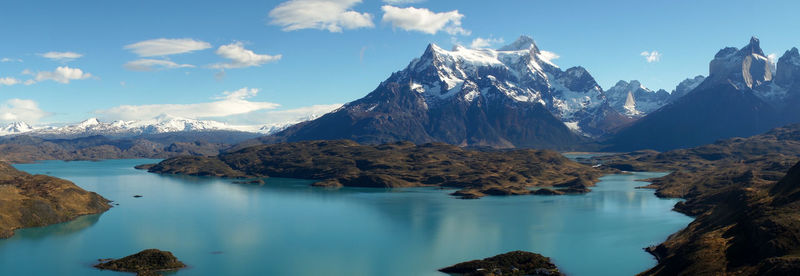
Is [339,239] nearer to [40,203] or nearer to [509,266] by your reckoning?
[509,266]

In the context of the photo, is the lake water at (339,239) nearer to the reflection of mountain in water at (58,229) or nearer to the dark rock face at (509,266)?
the reflection of mountain in water at (58,229)

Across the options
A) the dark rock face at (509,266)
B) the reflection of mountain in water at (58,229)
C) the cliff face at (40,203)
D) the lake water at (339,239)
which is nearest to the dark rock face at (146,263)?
the lake water at (339,239)

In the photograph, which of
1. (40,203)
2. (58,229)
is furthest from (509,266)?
(40,203)

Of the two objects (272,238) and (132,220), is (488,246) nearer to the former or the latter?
(272,238)

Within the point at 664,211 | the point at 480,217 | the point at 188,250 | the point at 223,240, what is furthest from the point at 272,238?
the point at 664,211

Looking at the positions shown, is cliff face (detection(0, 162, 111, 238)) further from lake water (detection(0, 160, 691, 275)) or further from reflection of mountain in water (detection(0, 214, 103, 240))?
lake water (detection(0, 160, 691, 275))

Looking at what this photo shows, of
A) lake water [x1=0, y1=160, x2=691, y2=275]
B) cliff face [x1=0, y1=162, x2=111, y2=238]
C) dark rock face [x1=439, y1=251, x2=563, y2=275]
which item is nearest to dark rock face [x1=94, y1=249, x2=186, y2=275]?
lake water [x1=0, y1=160, x2=691, y2=275]
